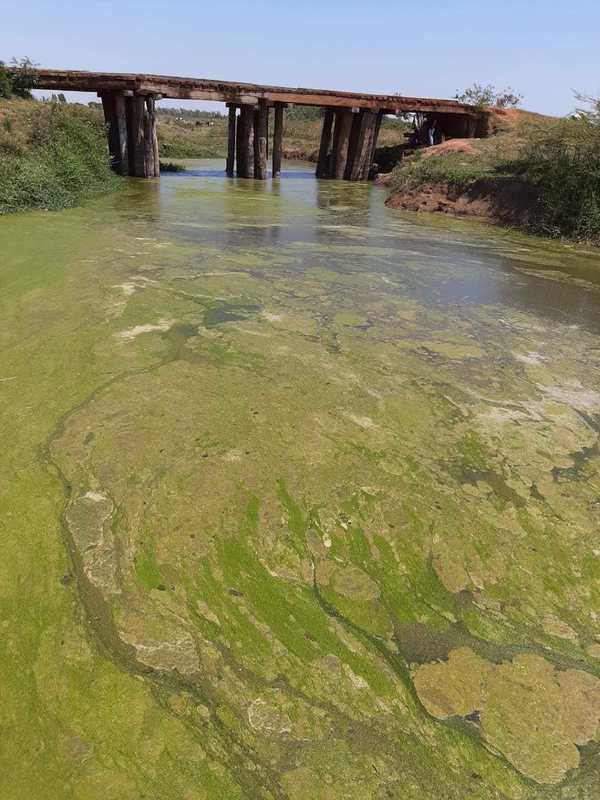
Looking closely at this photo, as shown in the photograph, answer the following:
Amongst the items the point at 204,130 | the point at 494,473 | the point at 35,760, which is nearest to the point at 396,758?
the point at 35,760

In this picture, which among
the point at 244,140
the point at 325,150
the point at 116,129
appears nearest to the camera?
the point at 116,129

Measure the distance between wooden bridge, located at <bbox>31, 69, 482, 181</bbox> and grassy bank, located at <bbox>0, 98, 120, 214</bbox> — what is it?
61cm

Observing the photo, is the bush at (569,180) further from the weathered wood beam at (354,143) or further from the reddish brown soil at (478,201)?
the weathered wood beam at (354,143)

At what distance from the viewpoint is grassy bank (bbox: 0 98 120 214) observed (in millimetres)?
7777

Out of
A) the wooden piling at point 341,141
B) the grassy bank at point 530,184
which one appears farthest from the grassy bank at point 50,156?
the wooden piling at point 341,141

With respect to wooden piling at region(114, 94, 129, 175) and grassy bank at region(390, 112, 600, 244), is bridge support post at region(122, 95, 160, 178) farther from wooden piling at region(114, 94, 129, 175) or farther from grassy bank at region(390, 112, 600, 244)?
grassy bank at region(390, 112, 600, 244)

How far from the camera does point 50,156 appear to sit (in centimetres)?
955

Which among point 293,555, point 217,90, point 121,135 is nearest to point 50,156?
point 121,135

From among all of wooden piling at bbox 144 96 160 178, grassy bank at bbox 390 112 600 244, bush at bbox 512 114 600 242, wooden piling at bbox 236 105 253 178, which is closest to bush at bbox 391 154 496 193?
grassy bank at bbox 390 112 600 244

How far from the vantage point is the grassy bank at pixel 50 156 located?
7.78 m

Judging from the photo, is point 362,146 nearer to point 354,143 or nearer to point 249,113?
point 354,143

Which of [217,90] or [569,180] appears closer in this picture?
[569,180]

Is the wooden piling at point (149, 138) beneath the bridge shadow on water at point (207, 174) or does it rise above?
above

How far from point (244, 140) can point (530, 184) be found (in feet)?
25.7
